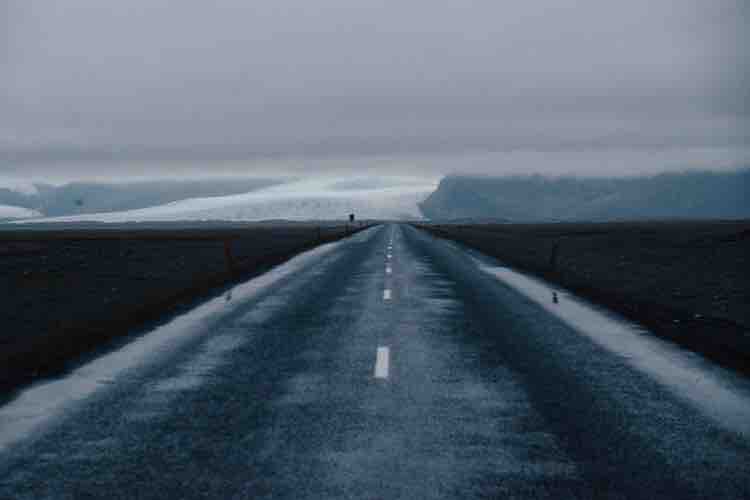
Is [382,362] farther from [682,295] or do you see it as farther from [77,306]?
[682,295]

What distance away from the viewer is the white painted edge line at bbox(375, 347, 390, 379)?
28.7 ft

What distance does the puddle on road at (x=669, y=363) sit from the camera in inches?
281

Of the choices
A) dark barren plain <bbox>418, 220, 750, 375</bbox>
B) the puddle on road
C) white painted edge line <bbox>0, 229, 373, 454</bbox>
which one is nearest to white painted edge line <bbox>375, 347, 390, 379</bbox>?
white painted edge line <bbox>0, 229, 373, 454</bbox>

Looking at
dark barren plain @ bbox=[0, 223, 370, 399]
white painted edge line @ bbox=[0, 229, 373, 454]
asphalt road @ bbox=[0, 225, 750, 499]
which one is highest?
asphalt road @ bbox=[0, 225, 750, 499]

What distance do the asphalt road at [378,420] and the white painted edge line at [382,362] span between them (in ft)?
0.18

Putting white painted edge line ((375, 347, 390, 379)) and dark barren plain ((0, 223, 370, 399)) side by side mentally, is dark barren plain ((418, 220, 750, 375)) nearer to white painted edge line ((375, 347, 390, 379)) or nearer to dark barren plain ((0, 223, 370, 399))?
white painted edge line ((375, 347, 390, 379))

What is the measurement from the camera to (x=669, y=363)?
9430 mm

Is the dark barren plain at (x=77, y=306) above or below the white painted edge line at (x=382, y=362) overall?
below

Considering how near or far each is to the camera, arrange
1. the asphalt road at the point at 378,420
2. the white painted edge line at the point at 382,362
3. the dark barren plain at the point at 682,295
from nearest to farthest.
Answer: the asphalt road at the point at 378,420
the white painted edge line at the point at 382,362
the dark barren plain at the point at 682,295

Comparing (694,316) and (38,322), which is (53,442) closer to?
(38,322)

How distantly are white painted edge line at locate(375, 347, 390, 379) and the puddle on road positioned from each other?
3.24m

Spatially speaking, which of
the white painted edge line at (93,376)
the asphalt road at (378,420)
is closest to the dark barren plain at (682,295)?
the asphalt road at (378,420)

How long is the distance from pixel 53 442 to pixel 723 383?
7192mm

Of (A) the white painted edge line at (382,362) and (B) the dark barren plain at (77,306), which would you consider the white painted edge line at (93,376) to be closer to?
(B) the dark barren plain at (77,306)
